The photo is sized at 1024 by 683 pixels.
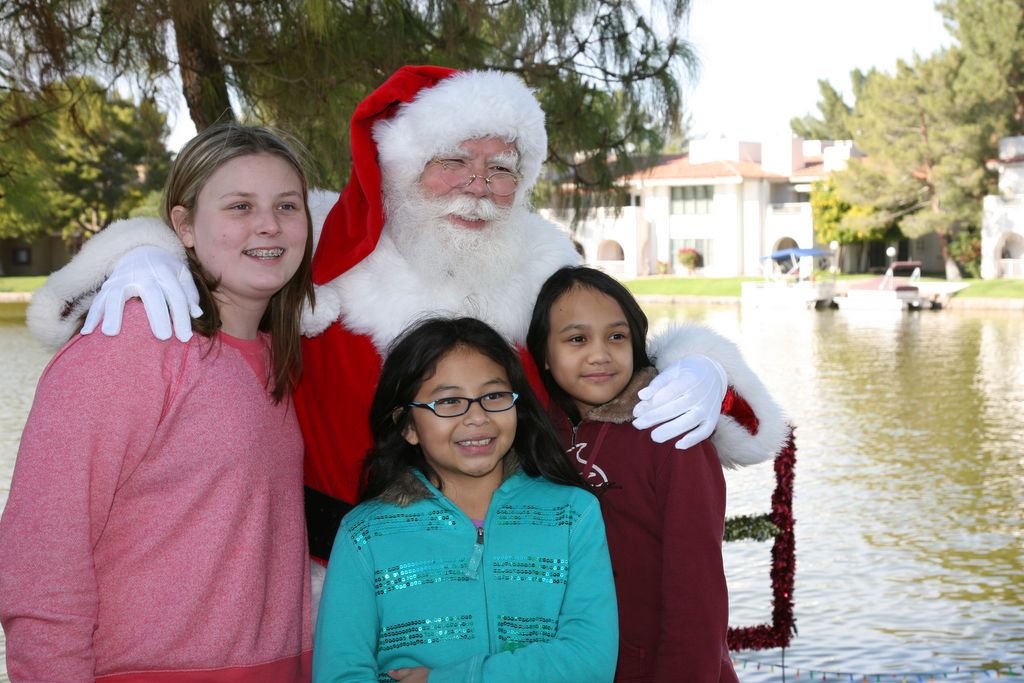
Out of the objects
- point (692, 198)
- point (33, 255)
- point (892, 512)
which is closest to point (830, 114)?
point (692, 198)

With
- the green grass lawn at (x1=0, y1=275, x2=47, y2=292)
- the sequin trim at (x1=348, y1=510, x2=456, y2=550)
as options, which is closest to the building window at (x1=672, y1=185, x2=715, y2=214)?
the green grass lawn at (x1=0, y1=275, x2=47, y2=292)

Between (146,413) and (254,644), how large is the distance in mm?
434

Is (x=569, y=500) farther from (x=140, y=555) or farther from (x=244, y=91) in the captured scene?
(x=244, y=91)

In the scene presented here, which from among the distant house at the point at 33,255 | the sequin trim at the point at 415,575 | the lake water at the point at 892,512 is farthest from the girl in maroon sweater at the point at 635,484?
the distant house at the point at 33,255

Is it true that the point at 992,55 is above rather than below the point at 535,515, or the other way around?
above

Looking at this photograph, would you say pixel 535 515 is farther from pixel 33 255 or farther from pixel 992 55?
pixel 33 255

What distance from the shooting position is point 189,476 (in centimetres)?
168

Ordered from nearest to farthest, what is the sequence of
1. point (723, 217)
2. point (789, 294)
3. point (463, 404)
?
point (463, 404) < point (789, 294) < point (723, 217)

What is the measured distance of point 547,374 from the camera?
87.4 inches

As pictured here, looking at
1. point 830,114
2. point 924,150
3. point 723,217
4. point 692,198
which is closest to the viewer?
point 924,150

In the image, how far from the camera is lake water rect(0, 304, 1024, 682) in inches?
199

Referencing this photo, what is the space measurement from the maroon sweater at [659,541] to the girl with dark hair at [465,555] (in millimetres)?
149

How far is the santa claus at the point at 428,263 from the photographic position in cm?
222

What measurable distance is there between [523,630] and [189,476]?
1.92 feet
